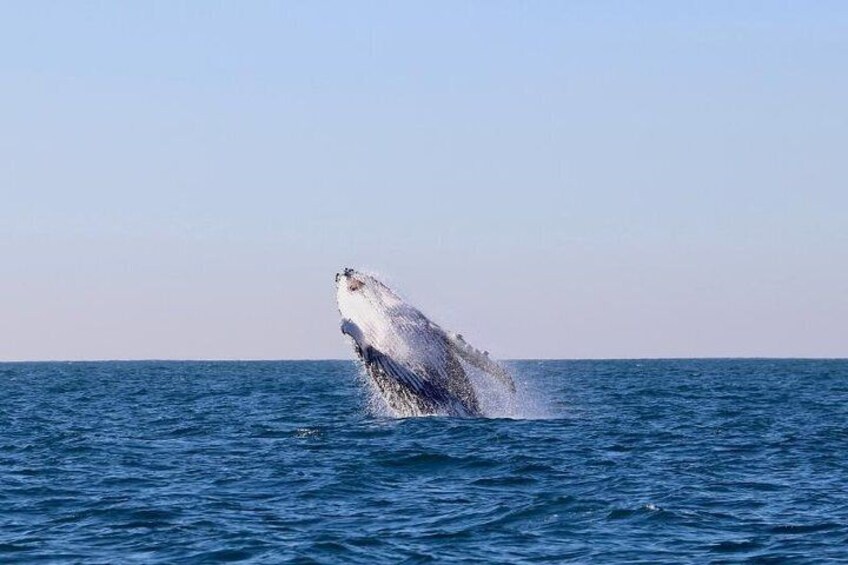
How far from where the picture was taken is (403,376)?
90.2 feet

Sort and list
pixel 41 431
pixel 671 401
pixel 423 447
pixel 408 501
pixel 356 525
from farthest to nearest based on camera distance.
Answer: pixel 671 401
pixel 41 431
pixel 423 447
pixel 408 501
pixel 356 525

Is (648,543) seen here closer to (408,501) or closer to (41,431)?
(408,501)

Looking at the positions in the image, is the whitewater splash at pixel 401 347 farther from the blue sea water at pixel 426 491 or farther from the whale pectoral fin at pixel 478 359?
the blue sea water at pixel 426 491

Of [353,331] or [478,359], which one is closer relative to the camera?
[353,331]

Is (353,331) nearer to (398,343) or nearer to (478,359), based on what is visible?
(398,343)

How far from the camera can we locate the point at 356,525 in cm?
1778

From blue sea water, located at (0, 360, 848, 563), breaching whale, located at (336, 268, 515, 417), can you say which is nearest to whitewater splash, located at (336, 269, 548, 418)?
breaching whale, located at (336, 268, 515, 417)

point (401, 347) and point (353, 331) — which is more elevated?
point (353, 331)

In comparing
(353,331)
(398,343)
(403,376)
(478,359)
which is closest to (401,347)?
(398,343)

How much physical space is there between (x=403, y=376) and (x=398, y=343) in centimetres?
95

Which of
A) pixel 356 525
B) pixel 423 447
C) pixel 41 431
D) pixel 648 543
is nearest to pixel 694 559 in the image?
pixel 648 543

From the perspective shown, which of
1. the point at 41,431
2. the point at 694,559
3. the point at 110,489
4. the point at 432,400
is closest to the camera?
the point at 694,559

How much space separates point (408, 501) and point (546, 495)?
222 centimetres

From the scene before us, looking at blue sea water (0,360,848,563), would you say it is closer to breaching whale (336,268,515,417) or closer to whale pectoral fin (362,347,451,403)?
whale pectoral fin (362,347,451,403)
